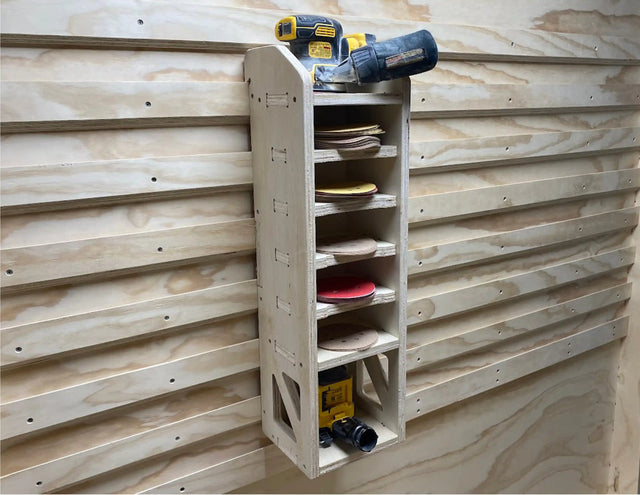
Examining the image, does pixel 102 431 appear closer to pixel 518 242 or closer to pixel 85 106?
pixel 85 106

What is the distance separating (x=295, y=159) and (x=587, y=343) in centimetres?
157

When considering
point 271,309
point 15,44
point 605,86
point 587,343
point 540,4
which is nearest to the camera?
point 15,44

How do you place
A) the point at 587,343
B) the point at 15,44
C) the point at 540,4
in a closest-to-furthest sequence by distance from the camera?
the point at 15,44 → the point at 540,4 → the point at 587,343

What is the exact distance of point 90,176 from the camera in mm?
1281

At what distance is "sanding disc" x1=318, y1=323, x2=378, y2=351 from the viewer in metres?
1.41

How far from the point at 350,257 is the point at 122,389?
0.59 m

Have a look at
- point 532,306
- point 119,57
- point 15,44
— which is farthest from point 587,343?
point 15,44

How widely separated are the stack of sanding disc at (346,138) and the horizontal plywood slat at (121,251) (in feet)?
0.98

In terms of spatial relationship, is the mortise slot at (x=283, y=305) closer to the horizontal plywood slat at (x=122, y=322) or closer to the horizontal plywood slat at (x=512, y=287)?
the horizontal plywood slat at (x=122, y=322)

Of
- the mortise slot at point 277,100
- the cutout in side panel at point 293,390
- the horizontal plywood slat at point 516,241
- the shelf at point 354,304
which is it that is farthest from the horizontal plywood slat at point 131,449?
the mortise slot at point 277,100

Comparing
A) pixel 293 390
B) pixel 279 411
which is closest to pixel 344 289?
pixel 293 390

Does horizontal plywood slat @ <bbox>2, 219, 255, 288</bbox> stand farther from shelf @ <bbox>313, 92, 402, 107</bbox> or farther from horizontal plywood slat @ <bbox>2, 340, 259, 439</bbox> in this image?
shelf @ <bbox>313, 92, 402, 107</bbox>

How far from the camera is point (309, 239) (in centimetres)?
126

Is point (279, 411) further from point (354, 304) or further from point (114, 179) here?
point (114, 179)
